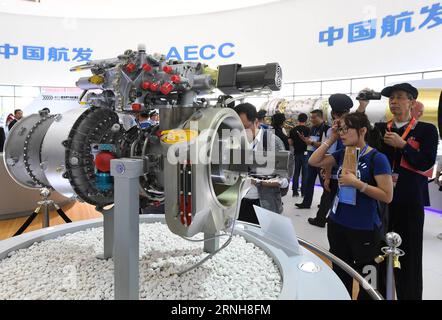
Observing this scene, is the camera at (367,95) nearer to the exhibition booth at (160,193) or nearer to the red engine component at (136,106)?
the exhibition booth at (160,193)

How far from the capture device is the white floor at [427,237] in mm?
2592

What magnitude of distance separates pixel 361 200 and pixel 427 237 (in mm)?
2604

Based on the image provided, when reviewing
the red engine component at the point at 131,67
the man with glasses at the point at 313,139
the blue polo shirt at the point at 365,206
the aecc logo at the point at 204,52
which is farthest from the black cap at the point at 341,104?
the aecc logo at the point at 204,52

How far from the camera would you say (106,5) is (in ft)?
26.2

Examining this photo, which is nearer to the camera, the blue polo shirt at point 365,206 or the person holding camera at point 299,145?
the blue polo shirt at point 365,206

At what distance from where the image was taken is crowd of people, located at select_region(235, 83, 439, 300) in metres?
1.81

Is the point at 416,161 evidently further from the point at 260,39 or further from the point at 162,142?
the point at 260,39

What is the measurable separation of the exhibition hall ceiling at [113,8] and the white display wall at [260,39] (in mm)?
257

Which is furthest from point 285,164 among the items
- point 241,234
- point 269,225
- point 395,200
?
point 395,200

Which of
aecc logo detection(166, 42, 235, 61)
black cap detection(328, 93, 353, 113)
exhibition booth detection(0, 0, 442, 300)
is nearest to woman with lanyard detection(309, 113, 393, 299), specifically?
exhibition booth detection(0, 0, 442, 300)

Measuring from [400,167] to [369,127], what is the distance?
376mm

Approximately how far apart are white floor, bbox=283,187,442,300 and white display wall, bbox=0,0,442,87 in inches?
97.7

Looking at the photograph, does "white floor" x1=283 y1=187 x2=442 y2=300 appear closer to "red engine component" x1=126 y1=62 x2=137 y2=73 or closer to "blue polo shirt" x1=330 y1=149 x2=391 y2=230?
"blue polo shirt" x1=330 y1=149 x2=391 y2=230

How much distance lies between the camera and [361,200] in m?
1.82
